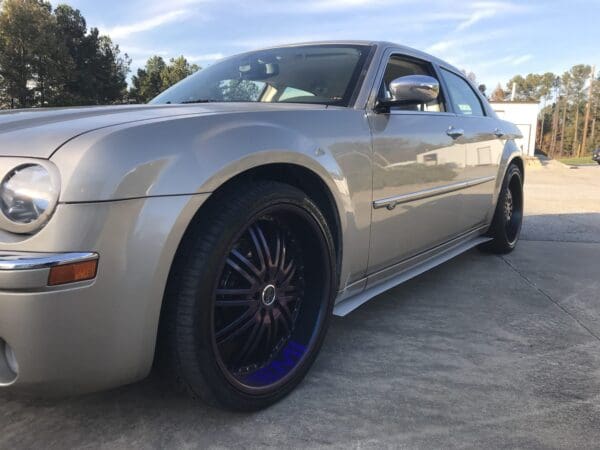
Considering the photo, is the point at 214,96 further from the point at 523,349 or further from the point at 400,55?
the point at 523,349

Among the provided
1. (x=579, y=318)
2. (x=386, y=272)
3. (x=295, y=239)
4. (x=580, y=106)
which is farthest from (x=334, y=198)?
(x=580, y=106)

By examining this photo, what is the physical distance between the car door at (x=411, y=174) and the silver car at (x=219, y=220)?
0.01 m

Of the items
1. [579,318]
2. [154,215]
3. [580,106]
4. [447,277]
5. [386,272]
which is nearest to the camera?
[154,215]

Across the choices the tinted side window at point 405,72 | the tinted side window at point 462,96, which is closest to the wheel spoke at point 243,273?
the tinted side window at point 405,72

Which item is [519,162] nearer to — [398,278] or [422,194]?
[422,194]

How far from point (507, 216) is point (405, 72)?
1.97m

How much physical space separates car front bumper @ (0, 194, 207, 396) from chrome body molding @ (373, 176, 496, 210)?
1088 mm

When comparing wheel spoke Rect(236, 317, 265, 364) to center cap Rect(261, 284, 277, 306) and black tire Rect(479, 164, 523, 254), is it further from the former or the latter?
black tire Rect(479, 164, 523, 254)

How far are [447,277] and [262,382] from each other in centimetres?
224

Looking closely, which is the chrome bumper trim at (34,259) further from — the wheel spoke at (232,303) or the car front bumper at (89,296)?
the wheel spoke at (232,303)

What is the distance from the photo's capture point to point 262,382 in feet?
6.08

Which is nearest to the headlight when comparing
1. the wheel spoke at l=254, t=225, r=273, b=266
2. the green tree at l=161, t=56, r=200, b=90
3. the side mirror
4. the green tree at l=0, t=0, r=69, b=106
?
the wheel spoke at l=254, t=225, r=273, b=266

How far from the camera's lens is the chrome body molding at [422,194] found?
2.37 meters

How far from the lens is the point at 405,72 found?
10.0ft
